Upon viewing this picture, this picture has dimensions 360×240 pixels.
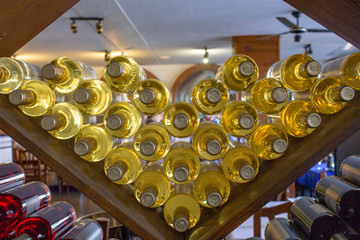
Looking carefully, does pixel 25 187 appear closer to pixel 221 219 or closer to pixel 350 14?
pixel 221 219

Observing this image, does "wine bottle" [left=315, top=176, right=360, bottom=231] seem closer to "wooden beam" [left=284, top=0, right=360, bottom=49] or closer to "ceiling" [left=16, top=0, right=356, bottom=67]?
"wooden beam" [left=284, top=0, right=360, bottom=49]

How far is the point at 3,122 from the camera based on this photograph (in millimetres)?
577

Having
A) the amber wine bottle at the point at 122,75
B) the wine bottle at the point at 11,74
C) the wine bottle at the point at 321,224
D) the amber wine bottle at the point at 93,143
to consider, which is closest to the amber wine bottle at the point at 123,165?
the amber wine bottle at the point at 93,143

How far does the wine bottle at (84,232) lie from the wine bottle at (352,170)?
58cm

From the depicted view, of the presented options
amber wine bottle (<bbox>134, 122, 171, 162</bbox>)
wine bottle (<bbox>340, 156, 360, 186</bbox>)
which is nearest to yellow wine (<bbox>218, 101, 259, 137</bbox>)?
amber wine bottle (<bbox>134, 122, 171, 162</bbox>)

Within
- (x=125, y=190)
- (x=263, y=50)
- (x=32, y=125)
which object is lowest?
(x=125, y=190)

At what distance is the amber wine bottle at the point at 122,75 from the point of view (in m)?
0.57

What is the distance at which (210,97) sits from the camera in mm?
585

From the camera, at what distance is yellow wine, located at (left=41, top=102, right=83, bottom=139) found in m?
0.57

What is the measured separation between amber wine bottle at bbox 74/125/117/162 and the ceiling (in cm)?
265

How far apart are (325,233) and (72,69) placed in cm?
61

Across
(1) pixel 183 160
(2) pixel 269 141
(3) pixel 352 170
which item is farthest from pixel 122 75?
(3) pixel 352 170

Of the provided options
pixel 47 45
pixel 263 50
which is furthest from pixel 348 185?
pixel 47 45

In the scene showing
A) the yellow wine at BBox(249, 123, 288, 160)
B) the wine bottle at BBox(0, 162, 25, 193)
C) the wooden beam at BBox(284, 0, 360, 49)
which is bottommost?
the wine bottle at BBox(0, 162, 25, 193)
